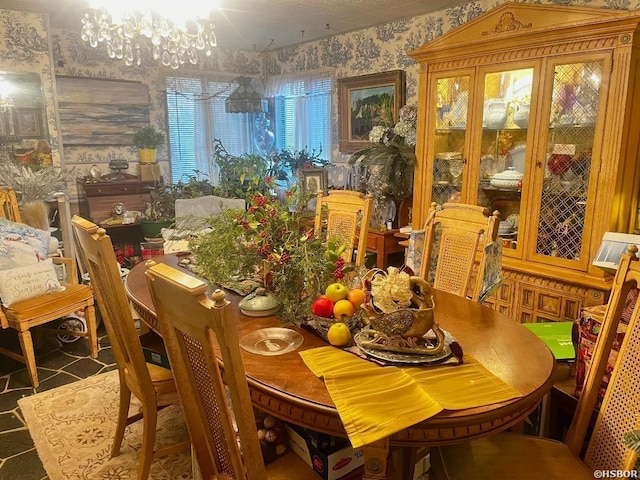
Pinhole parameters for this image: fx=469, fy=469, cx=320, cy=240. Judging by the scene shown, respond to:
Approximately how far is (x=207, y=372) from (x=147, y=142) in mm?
4352

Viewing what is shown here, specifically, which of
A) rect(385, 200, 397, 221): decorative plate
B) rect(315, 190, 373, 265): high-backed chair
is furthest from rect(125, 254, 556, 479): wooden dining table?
rect(385, 200, 397, 221): decorative plate

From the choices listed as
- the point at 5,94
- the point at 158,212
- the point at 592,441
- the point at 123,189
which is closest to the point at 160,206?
the point at 158,212

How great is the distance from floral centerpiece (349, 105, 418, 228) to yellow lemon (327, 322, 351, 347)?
7.53ft

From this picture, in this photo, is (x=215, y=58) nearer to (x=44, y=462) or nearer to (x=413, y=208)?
(x=413, y=208)

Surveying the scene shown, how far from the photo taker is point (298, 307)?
73.0 inches

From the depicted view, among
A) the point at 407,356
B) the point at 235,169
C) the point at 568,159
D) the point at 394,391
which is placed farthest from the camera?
the point at 235,169

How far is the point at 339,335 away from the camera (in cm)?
156

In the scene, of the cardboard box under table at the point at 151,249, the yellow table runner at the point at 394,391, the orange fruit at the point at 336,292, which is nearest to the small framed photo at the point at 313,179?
the cardboard box under table at the point at 151,249

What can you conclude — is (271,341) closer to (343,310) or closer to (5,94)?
(343,310)

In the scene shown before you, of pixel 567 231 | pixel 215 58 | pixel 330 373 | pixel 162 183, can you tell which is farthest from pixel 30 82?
pixel 567 231

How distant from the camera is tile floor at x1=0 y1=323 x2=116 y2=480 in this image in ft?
7.20

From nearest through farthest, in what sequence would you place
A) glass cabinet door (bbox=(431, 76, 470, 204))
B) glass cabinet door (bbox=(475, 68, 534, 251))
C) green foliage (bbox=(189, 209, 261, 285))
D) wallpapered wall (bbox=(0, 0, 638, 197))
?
green foliage (bbox=(189, 209, 261, 285)) → glass cabinet door (bbox=(475, 68, 534, 251)) → glass cabinet door (bbox=(431, 76, 470, 204)) → wallpapered wall (bbox=(0, 0, 638, 197))

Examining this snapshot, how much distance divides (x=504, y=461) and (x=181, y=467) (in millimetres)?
1469

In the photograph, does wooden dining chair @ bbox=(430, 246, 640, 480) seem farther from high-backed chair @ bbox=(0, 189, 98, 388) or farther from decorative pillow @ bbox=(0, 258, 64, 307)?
decorative pillow @ bbox=(0, 258, 64, 307)
